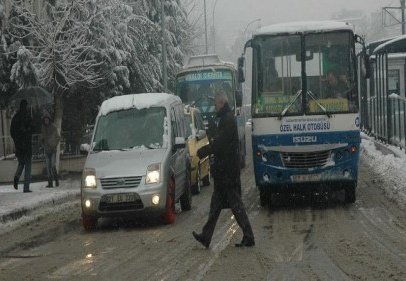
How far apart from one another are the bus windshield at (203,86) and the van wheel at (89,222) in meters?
13.2

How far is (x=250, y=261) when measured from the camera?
975cm

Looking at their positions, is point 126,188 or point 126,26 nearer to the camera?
point 126,188

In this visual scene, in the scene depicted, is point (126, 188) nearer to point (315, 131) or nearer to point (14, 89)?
point (315, 131)

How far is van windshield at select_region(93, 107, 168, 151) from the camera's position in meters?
14.3

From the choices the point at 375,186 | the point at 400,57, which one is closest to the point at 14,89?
the point at 375,186

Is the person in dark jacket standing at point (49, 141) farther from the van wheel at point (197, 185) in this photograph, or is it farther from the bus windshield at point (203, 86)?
the bus windshield at point (203, 86)

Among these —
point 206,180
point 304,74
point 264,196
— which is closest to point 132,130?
point 264,196

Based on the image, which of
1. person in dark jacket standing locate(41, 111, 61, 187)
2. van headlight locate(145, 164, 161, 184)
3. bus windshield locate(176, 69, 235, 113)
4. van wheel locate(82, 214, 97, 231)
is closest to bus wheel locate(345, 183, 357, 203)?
van headlight locate(145, 164, 161, 184)

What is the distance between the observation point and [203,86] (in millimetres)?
27453

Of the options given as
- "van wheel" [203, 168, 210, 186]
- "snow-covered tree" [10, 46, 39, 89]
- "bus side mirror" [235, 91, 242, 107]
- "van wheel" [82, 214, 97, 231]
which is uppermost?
"snow-covered tree" [10, 46, 39, 89]

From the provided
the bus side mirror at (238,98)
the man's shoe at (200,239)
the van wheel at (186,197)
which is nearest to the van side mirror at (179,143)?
the van wheel at (186,197)

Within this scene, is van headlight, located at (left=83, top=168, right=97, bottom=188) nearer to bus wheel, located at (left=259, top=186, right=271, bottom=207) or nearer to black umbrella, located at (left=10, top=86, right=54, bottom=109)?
bus wheel, located at (left=259, top=186, right=271, bottom=207)

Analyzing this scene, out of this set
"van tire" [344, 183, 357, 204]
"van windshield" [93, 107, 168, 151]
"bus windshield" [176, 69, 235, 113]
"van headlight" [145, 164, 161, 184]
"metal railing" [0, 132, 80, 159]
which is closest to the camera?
"van headlight" [145, 164, 161, 184]

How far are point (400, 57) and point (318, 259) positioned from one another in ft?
74.3
